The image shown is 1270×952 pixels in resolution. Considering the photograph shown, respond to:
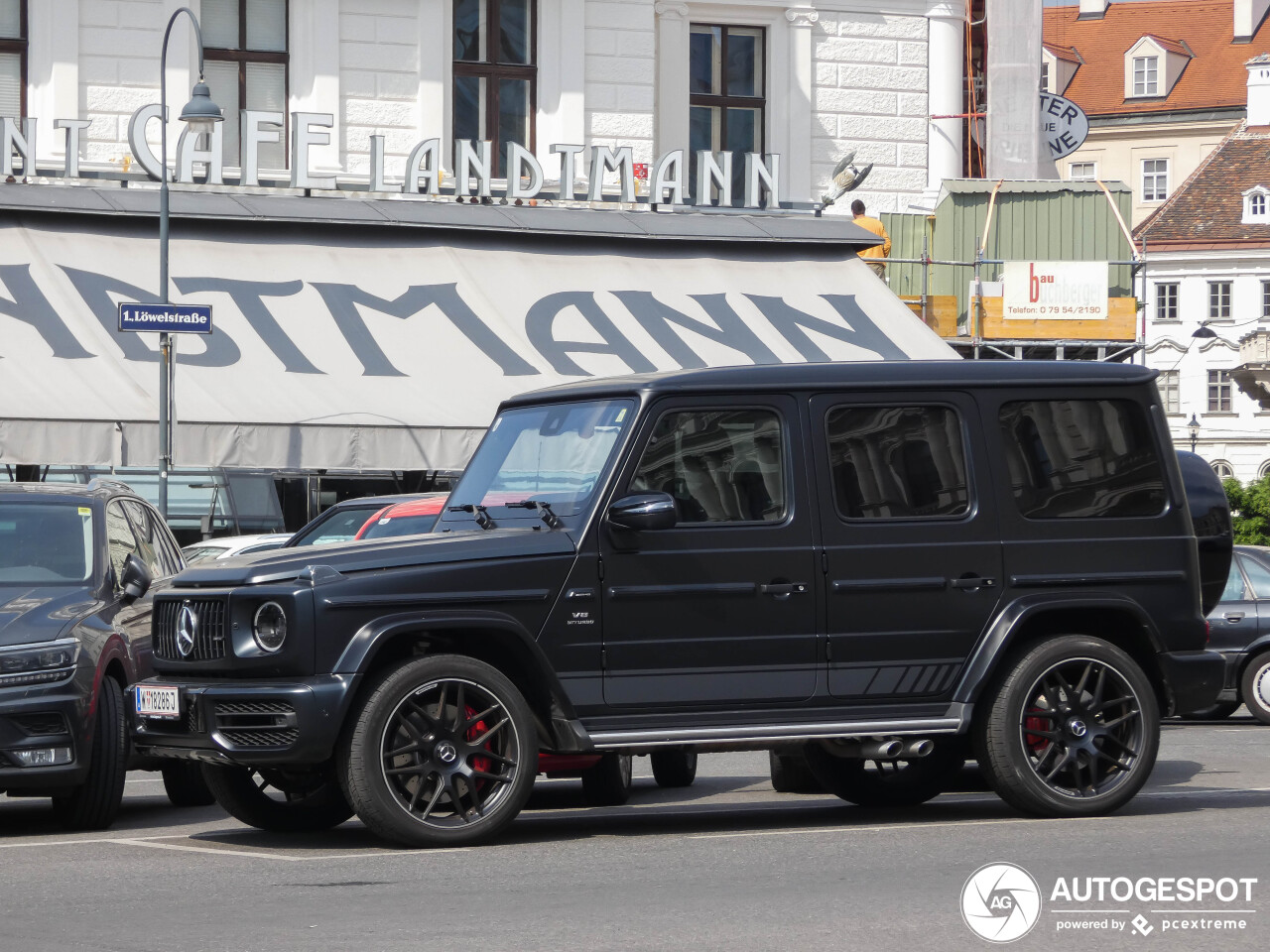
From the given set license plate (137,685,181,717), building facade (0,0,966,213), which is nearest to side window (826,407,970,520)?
license plate (137,685,181,717)

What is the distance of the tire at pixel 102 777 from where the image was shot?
387 inches

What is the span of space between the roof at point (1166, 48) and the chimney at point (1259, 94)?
5.81 meters

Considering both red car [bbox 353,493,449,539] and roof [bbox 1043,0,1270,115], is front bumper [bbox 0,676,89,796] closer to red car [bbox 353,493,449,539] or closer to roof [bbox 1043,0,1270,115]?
red car [bbox 353,493,449,539]

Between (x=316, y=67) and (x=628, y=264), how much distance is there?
184 inches

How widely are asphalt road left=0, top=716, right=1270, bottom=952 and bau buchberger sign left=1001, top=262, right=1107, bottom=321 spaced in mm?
19503

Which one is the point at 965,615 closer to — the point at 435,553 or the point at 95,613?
the point at 435,553

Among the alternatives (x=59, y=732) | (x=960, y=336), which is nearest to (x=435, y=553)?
(x=59, y=732)

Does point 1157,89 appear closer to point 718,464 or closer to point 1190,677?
point 1190,677

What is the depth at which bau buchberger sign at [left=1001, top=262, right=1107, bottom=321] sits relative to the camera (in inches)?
1166

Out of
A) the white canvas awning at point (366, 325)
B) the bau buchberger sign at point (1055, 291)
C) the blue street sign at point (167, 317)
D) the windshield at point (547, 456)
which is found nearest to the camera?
the windshield at point (547, 456)

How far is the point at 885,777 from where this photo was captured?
1027cm

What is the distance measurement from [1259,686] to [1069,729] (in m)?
8.97

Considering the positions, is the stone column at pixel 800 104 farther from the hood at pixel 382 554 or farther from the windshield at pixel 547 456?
the hood at pixel 382 554

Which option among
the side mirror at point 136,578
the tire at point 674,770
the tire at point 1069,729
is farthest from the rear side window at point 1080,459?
the side mirror at point 136,578
